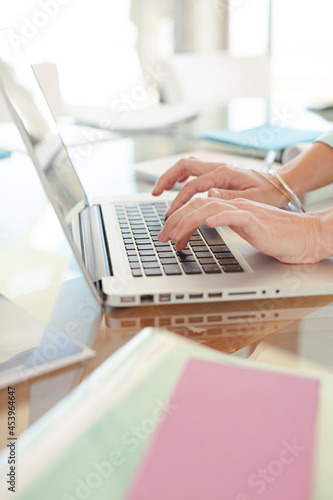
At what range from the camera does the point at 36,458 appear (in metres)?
0.34

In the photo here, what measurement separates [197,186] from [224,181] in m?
0.08

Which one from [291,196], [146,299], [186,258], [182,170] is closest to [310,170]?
[291,196]

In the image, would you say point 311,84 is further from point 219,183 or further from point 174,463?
point 174,463

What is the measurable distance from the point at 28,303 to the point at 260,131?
0.99 meters

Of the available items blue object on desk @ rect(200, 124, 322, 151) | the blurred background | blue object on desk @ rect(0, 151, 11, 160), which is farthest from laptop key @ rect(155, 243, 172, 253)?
the blurred background

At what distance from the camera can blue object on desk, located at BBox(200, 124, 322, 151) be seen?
4.41 feet

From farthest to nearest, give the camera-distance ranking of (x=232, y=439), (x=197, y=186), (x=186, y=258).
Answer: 1. (x=197, y=186)
2. (x=186, y=258)
3. (x=232, y=439)

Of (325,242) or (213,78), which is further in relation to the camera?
(213,78)

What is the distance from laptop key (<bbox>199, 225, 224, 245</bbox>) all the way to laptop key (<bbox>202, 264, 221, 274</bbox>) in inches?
3.4

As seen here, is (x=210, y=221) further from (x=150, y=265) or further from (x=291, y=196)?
(x=291, y=196)

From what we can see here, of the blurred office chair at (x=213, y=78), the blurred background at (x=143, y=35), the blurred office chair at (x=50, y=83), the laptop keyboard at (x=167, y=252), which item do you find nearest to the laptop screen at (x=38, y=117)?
the laptop keyboard at (x=167, y=252)

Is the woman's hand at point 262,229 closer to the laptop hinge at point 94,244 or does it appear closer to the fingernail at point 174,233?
the fingernail at point 174,233

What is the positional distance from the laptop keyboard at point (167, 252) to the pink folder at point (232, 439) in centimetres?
24

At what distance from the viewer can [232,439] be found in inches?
14.1
